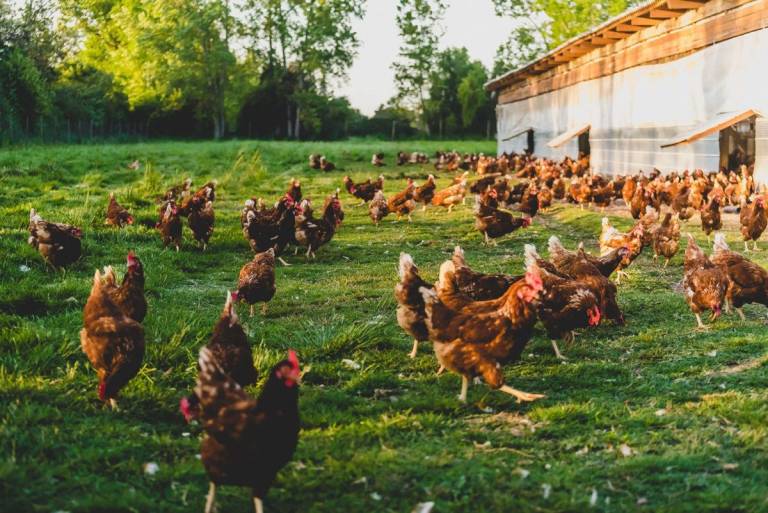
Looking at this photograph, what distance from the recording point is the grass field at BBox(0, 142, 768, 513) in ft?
12.5

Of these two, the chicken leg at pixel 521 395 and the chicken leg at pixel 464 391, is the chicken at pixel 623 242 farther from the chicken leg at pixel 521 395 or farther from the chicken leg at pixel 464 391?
the chicken leg at pixel 464 391

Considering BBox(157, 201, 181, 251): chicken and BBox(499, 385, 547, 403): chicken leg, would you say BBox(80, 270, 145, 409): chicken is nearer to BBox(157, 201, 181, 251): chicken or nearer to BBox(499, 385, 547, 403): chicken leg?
BBox(499, 385, 547, 403): chicken leg

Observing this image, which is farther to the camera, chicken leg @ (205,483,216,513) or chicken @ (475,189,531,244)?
chicken @ (475,189,531,244)

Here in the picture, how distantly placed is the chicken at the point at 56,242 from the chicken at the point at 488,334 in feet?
19.0

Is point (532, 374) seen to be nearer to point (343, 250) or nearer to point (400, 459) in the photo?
point (400, 459)

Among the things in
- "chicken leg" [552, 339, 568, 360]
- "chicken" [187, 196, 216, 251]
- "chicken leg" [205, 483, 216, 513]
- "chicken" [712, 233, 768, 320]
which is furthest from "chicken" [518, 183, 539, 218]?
"chicken leg" [205, 483, 216, 513]

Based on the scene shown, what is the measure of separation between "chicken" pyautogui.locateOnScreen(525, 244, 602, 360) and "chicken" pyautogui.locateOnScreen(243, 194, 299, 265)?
528 cm

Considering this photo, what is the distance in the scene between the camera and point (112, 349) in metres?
4.85

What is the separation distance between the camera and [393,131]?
204ft

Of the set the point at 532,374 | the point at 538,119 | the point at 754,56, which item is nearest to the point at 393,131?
the point at 538,119

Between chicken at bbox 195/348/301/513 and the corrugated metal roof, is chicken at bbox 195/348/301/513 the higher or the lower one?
the lower one

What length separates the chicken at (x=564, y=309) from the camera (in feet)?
20.7

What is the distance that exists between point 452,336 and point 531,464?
126cm

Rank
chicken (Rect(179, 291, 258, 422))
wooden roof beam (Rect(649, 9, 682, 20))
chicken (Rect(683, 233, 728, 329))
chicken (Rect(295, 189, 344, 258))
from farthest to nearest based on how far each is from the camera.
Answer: wooden roof beam (Rect(649, 9, 682, 20)) → chicken (Rect(295, 189, 344, 258)) → chicken (Rect(683, 233, 728, 329)) → chicken (Rect(179, 291, 258, 422))
